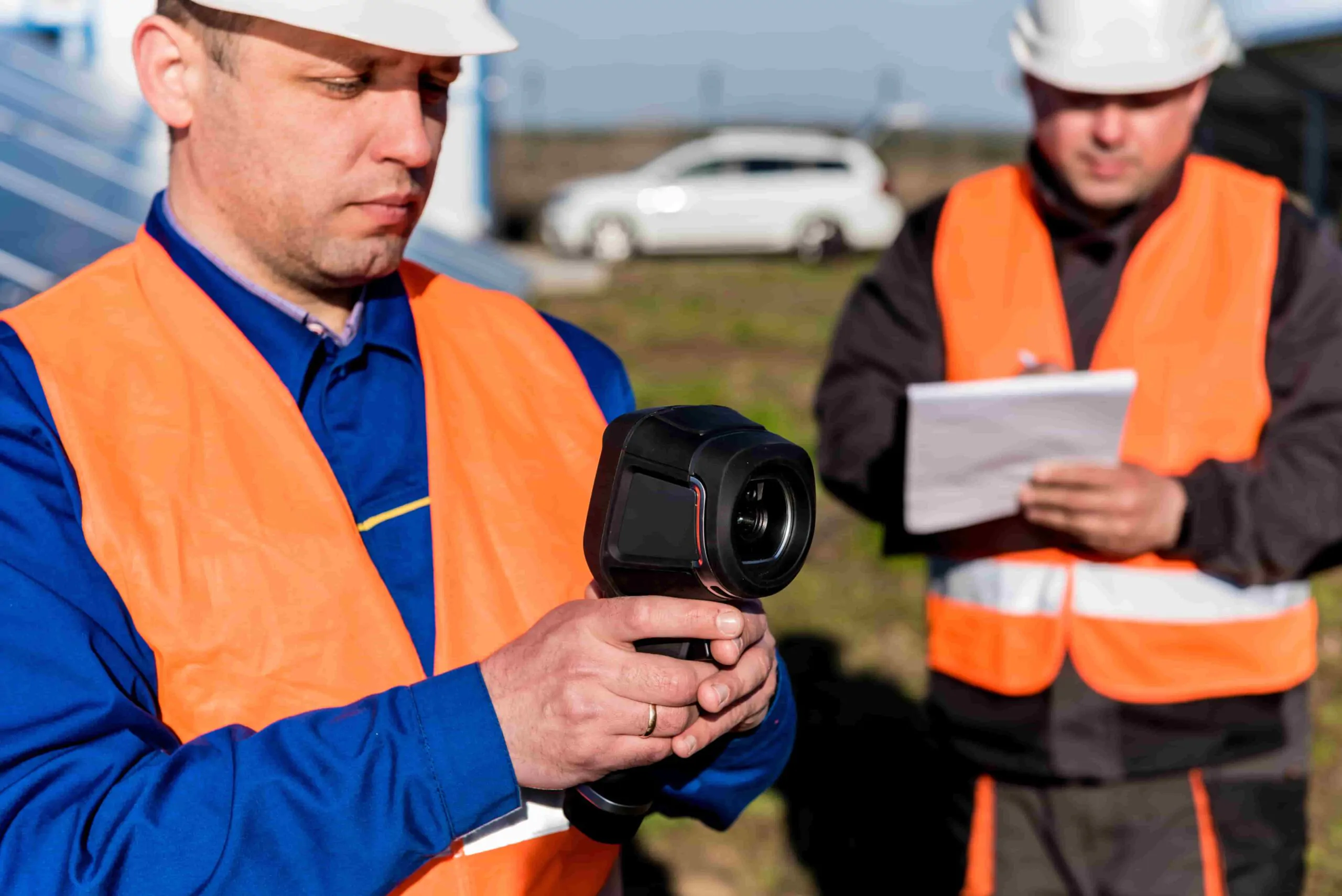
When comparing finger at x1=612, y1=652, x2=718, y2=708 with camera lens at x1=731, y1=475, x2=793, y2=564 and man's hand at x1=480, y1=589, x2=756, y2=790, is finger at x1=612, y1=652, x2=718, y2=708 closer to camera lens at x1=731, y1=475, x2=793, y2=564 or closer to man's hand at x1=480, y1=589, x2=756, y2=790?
man's hand at x1=480, y1=589, x2=756, y2=790

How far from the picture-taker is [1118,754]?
2.24 m

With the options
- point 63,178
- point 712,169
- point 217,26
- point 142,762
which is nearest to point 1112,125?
point 217,26

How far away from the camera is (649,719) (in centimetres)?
119

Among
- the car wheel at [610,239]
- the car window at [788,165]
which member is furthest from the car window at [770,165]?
the car wheel at [610,239]

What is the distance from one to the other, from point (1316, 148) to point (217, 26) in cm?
919

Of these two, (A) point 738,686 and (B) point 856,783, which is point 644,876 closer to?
(B) point 856,783

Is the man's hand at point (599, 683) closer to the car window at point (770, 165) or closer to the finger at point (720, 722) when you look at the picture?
the finger at point (720, 722)

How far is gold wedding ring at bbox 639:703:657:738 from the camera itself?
1189 millimetres

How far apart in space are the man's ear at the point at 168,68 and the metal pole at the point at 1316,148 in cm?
880

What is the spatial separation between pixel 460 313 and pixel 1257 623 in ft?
4.83

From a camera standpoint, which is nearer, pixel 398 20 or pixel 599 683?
pixel 599 683

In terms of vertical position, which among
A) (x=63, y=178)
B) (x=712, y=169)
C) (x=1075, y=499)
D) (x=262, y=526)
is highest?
(x=262, y=526)

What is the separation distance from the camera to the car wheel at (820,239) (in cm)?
1594

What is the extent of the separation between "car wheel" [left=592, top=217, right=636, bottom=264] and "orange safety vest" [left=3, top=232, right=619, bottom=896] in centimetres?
1432
